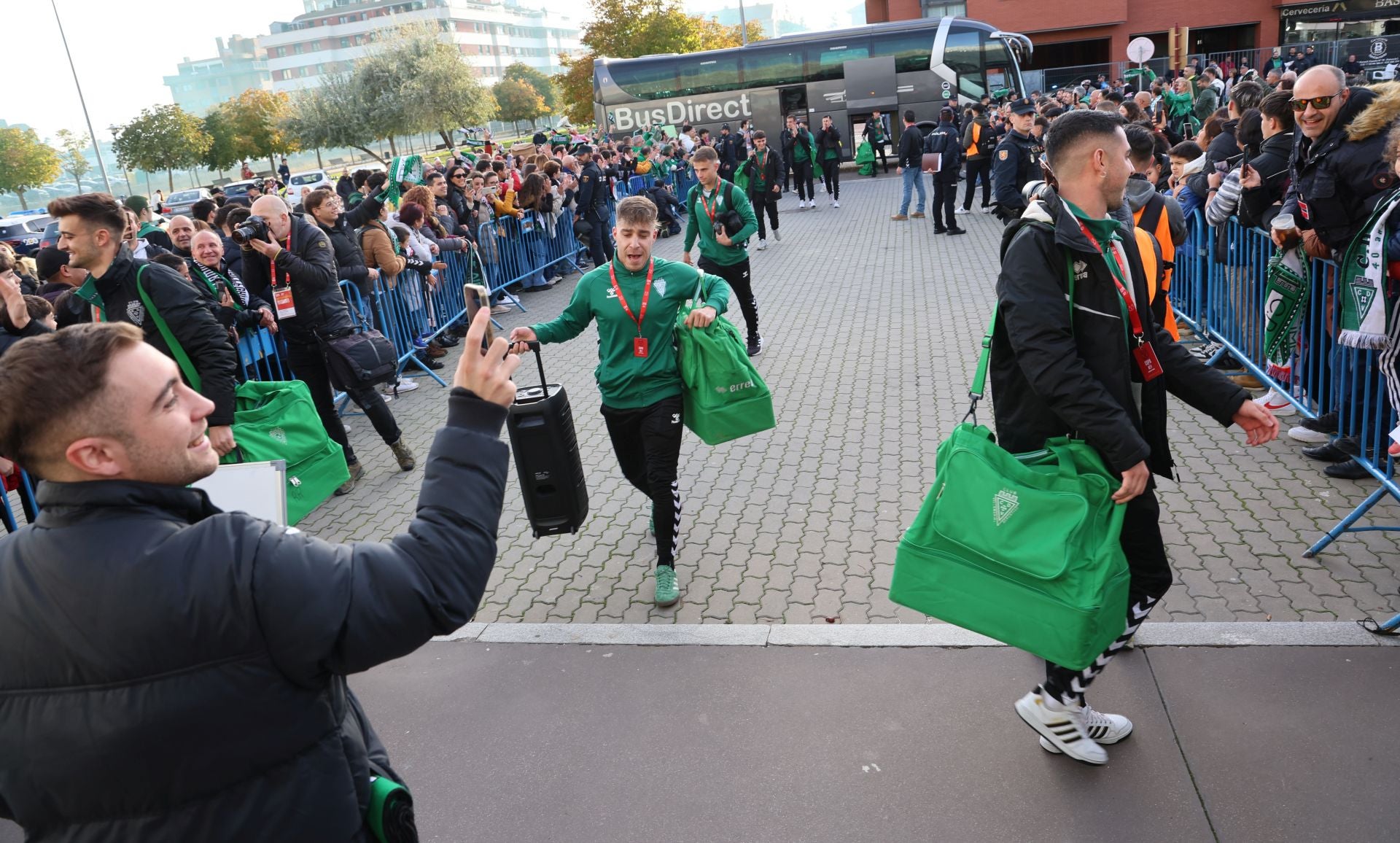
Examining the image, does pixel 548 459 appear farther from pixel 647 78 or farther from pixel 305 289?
pixel 647 78

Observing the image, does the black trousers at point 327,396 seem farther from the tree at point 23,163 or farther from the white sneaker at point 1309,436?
the tree at point 23,163

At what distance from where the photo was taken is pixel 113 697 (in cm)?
150

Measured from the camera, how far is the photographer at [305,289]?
648cm

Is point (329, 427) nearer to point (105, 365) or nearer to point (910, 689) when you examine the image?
point (910, 689)

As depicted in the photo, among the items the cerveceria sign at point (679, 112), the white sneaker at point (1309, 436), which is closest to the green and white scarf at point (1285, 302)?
the white sneaker at point (1309, 436)

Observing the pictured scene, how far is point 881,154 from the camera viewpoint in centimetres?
2858

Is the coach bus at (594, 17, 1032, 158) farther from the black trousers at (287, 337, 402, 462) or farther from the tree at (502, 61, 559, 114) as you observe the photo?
the tree at (502, 61, 559, 114)

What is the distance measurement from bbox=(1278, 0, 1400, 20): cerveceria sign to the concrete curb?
4385cm

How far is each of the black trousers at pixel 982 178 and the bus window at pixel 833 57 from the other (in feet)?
32.2

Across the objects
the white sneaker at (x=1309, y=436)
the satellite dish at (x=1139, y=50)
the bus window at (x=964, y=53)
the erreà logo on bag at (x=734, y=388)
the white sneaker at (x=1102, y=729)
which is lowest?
the white sneaker at (x=1309, y=436)

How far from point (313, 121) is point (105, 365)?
61.7m

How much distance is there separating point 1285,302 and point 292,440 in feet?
19.0

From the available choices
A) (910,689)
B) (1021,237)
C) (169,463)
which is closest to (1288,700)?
(910,689)

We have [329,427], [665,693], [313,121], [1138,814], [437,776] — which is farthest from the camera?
[313,121]
